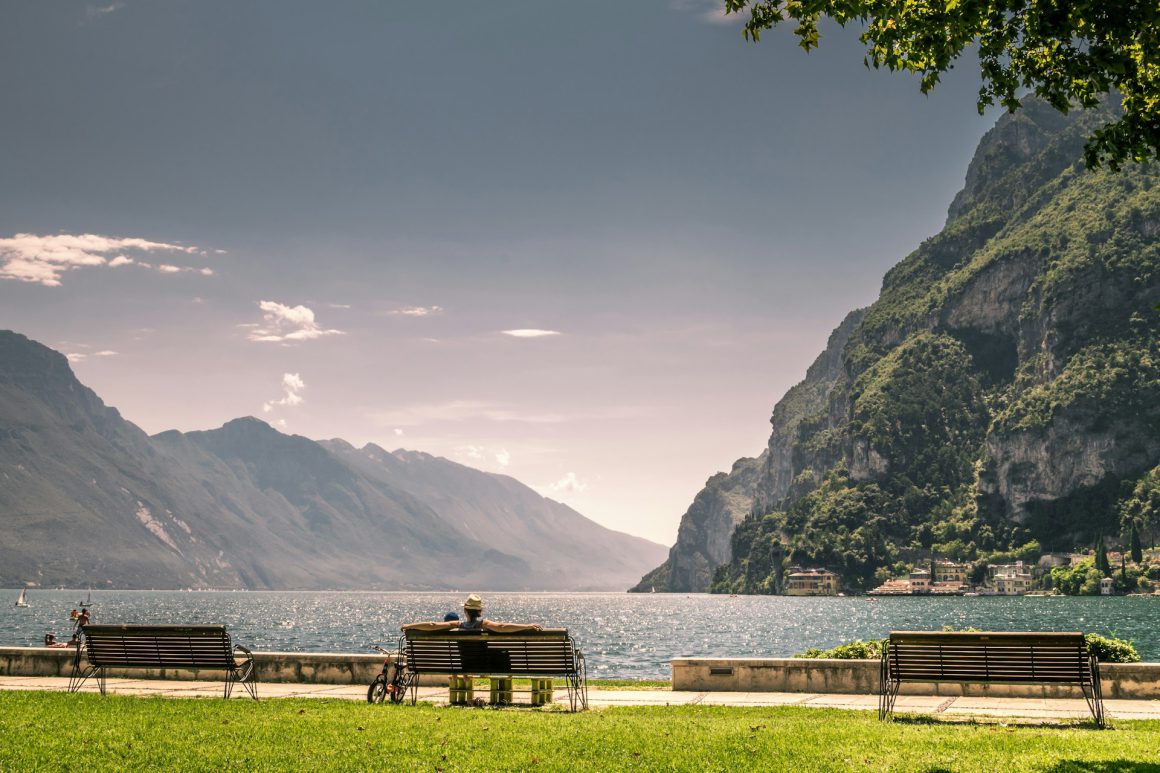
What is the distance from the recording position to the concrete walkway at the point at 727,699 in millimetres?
16188

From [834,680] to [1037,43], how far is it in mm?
12133

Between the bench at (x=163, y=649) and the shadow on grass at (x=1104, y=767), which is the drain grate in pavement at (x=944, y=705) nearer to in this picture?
the shadow on grass at (x=1104, y=767)

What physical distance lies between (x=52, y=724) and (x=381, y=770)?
5.51 m

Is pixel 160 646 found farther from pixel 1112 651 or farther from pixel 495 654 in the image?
pixel 1112 651

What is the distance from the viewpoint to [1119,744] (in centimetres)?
1206

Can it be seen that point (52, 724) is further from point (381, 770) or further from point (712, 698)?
point (712, 698)

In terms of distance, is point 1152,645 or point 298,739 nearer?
point 298,739

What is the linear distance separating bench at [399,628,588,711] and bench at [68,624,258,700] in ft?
10.4

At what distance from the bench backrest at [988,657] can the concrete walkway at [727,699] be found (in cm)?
66

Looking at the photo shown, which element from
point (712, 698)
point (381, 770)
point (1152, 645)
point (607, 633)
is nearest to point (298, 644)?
point (607, 633)

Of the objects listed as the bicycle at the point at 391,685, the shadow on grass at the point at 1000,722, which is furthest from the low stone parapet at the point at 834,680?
the bicycle at the point at 391,685

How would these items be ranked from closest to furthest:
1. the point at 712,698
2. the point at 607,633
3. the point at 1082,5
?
the point at 1082,5
the point at 712,698
the point at 607,633

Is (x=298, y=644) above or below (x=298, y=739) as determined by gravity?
below

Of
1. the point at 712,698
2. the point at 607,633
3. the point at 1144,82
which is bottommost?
the point at 607,633
